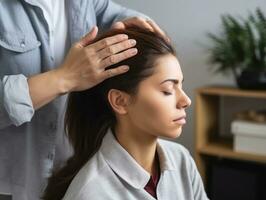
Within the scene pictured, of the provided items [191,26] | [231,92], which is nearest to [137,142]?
[231,92]

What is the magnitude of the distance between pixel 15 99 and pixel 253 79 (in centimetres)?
127

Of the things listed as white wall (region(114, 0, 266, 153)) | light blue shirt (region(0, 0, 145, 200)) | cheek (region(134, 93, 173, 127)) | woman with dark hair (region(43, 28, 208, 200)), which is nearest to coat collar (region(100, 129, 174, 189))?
woman with dark hair (region(43, 28, 208, 200))

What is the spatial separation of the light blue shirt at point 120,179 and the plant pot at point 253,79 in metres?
0.92

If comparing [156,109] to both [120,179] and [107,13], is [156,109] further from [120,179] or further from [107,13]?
[107,13]

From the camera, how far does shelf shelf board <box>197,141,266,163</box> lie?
6.15ft

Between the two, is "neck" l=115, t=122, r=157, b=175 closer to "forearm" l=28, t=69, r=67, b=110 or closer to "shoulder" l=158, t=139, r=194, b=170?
"shoulder" l=158, t=139, r=194, b=170

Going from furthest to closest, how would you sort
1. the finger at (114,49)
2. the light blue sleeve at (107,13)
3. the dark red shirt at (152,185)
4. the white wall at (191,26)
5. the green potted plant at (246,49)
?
1. the white wall at (191,26)
2. the green potted plant at (246,49)
3. the light blue sleeve at (107,13)
4. the dark red shirt at (152,185)
5. the finger at (114,49)

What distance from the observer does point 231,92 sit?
6.07 ft

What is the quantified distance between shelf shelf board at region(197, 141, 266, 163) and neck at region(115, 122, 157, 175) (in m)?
1.01

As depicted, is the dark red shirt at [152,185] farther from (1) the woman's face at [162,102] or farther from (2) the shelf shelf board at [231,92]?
(2) the shelf shelf board at [231,92]

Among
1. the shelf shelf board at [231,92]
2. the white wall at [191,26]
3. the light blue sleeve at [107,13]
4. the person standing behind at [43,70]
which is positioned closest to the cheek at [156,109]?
the person standing behind at [43,70]

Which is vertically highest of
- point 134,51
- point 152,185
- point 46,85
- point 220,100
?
point 134,51

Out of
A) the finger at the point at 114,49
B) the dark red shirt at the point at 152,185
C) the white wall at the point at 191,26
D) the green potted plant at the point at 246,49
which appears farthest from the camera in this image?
the white wall at the point at 191,26

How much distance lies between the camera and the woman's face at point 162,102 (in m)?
0.92
